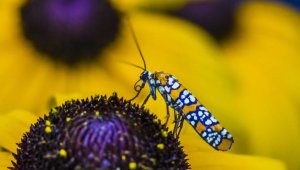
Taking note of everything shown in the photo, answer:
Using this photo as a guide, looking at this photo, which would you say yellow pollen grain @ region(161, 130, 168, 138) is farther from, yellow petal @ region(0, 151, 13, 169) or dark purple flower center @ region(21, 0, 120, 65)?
dark purple flower center @ region(21, 0, 120, 65)

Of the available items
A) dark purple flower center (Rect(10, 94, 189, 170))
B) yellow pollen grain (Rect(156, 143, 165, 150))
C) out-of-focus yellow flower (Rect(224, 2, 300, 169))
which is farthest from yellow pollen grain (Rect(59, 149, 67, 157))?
out-of-focus yellow flower (Rect(224, 2, 300, 169))

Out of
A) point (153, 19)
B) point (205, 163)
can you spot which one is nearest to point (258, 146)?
point (153, 19)

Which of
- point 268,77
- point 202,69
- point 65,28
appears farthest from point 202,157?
point 268,77

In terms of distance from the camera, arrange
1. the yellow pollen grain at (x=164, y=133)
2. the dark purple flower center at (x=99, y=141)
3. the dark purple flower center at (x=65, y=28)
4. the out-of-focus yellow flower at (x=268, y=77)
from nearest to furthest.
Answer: the dark purple flower center at (x=99, y=141) < the yellow pollen grain at (x=164, y=133) < the dark purple flower center at (x=65, y=28) < the out-of-focus yellow flower at (x=268, y=77)

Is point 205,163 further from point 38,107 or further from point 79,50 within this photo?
point 79,50

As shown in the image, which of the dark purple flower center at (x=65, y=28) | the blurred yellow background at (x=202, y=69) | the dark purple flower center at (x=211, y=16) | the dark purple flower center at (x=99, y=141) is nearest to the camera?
the dark purple flower center at (x=99, y=141)

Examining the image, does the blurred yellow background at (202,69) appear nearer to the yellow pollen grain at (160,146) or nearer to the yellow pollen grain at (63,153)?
the yellow pollen grain at (160,146)

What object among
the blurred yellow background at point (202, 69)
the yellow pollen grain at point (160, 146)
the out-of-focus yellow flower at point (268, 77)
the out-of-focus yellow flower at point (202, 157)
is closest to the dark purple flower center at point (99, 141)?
the yellow pollen grain at point (160, 146)
